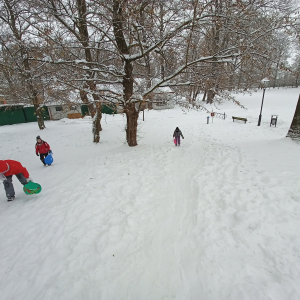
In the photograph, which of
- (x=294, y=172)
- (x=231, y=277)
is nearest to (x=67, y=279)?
(x=231, y=277)

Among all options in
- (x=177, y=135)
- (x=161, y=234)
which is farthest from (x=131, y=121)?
(x=161, y=234)

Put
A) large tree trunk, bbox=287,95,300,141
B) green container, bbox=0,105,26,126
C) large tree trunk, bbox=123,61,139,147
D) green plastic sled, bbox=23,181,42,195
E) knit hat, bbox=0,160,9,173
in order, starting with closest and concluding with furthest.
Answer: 1. knit hat, bbox=0,160,9,173
2. green plastic sled, bbox=23,181,42,195
3. large tree trunk, bbox=287,95,300,141
4. large tree trunk, bbox=123,61,139,147
5. green container, bbox=0,105,26,126

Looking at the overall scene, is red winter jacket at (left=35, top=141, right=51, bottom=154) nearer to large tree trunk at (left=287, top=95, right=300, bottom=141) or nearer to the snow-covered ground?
the snow-covered ground

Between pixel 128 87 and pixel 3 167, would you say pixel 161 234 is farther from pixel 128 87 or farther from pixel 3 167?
pixel 128 87

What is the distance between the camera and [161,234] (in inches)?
132

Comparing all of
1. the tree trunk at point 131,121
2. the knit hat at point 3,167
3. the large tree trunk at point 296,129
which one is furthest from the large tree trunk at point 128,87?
the large tree trunk at point 296,129

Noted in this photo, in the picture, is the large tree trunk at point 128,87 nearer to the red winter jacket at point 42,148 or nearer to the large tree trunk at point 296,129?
the red winter jacket at point 42,148

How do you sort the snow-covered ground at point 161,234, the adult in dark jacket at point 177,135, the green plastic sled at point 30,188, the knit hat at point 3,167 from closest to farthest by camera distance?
the snow-covered ground at point 161,234, the knit hat at point 3,167, the green plastic sled at point 30,188, the adult in dark jacket at point 177,135

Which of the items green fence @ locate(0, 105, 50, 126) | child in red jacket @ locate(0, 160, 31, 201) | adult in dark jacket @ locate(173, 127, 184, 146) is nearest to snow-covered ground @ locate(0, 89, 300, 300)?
child in red jacket @ locate(0, 160, 31, 201)

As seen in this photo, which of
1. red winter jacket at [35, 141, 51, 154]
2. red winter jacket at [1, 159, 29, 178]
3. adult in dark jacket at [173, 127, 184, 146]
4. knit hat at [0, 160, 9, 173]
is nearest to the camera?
knit hat at [0, 160, 9, 173]

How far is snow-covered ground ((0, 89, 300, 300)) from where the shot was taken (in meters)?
2.43

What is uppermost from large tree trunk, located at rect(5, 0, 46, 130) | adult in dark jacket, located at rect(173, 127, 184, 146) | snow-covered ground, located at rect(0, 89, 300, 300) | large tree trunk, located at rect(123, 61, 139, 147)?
large tree trunk, located at rect(5, 0, 46, 130)

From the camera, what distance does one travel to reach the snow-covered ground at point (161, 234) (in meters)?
2.43

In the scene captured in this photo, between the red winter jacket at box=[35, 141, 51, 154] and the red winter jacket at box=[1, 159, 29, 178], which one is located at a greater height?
the red winter jacket at box=[1, 159, 29, 178]
